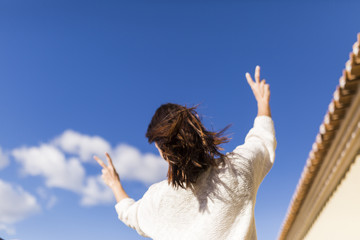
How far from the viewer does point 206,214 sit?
1608 mm

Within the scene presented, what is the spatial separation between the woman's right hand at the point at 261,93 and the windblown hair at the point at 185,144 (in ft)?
1.14

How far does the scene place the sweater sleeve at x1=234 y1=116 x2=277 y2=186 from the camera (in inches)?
64.8

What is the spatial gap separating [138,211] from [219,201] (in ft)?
1.75

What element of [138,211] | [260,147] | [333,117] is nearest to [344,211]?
[333,117]

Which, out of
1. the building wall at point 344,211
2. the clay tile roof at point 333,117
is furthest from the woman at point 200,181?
the building wall at point 344,211

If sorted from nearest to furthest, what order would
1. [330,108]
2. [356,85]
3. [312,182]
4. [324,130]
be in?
[356,85] < [330,108] < [324,130] < [312,182]

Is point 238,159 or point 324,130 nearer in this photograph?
point 238,159

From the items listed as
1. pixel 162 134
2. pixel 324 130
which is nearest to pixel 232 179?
pixel 162 134

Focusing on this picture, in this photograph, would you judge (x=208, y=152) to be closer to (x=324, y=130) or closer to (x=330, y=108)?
(x=330, y=108)

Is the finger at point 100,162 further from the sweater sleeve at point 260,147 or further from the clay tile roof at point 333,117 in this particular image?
the clay tile roof at point 333,117

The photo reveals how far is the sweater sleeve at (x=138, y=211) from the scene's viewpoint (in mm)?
1779

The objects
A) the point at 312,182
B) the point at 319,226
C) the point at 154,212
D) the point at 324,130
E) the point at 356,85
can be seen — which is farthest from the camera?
the point at 319,226

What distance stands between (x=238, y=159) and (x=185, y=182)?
274 mm

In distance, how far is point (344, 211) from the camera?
14.7 feet
